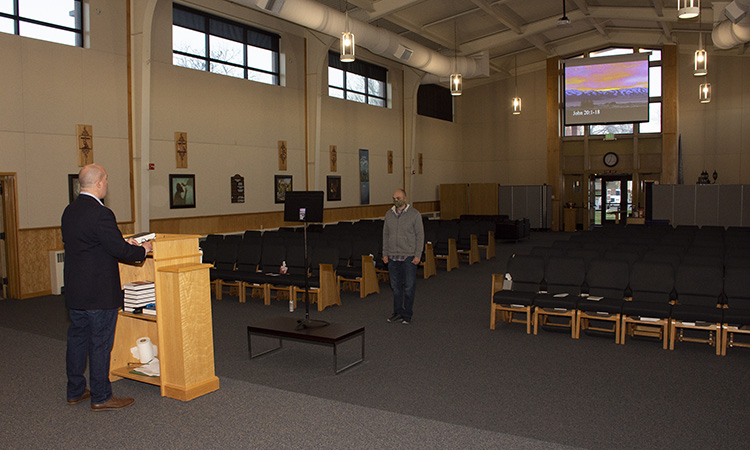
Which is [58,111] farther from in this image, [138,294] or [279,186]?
[138,294]

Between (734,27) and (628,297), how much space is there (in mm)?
7638

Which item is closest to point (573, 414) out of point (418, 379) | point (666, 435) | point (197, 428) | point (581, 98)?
point (666, 435)

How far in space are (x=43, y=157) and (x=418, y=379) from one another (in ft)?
26.0

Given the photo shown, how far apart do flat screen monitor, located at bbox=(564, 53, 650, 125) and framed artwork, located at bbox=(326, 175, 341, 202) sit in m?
8.38

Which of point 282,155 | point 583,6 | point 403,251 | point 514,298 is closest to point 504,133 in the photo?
point 583,6

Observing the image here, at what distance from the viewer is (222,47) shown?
12.9 metres

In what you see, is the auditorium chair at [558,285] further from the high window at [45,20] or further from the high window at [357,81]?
the high window at [357,81]

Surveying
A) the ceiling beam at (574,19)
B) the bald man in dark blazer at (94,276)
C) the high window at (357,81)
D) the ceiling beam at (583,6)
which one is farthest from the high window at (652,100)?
the bald man in dark blazer at (94,276)

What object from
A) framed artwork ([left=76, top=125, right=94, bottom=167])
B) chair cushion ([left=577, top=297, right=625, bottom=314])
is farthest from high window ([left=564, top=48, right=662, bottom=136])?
framed artwork ([left=76, top=125, right=94, bottom=167])

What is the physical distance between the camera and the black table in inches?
202

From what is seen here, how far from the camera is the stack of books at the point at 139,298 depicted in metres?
4.47

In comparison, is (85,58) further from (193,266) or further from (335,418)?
(335,418)

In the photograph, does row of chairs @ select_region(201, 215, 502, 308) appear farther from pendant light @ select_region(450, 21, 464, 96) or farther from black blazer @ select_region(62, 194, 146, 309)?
black blazer @ select_region(62, 194, 146, 309)

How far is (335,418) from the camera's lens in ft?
13.0
